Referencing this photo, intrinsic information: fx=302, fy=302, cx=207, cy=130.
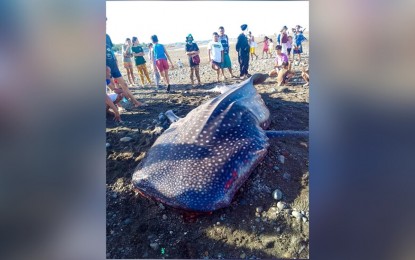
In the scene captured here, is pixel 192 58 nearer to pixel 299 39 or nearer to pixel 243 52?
pixel 243 52

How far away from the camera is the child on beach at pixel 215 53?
329 cm

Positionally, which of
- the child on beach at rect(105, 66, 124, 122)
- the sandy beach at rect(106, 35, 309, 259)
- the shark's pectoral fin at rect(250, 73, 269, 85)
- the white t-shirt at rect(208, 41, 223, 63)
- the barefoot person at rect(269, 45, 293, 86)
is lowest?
the sandy beach at rect(106, 35, 309, 259)

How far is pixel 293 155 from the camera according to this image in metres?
3.13

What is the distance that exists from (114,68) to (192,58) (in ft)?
2.81

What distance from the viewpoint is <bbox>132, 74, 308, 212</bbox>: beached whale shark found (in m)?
2.51

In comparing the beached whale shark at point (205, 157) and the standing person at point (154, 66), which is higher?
the standing person at point (154, 66)

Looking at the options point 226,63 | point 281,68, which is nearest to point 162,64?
point 226,63

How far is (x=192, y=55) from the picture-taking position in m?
3.29

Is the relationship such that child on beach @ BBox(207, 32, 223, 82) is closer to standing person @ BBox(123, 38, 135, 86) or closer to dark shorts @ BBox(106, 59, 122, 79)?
standing person @ BBox(123, 38, 135, 86)

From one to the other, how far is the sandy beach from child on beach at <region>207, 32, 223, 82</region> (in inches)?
4.7

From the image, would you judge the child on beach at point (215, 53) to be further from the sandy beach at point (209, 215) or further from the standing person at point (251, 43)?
the standing person at point (251, 43)

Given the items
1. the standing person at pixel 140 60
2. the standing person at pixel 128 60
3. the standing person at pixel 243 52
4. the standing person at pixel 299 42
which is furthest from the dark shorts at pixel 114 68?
the standing person at pixel 299 42

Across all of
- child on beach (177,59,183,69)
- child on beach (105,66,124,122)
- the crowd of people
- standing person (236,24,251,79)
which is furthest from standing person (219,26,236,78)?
child on beach (105,66,124,122)
